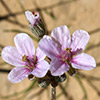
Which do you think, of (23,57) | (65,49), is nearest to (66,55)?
(65,49)

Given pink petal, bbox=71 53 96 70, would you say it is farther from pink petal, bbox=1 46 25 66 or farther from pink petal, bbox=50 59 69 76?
pink petal, bbox=1 46 25 66

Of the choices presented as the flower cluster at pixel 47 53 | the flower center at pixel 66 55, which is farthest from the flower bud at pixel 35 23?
the flower center at pixel 66 55

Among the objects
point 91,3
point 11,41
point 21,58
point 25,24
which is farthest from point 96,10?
point 21,58

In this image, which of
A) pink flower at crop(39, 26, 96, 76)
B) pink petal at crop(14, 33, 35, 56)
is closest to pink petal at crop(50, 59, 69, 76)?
pink flower at crop(39, 26, 96, 76)

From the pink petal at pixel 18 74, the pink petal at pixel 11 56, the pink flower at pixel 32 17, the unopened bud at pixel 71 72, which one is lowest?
the unopened bud at pixel 71 72

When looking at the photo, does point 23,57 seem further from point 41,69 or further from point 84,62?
point 84,62

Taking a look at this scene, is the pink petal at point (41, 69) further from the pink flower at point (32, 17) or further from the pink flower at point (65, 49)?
the pink flower at point (32, 17)
